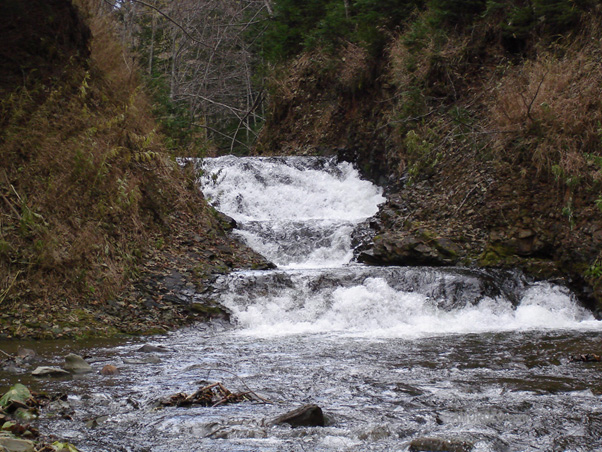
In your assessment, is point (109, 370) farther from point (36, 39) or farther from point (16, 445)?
point (36, 39)

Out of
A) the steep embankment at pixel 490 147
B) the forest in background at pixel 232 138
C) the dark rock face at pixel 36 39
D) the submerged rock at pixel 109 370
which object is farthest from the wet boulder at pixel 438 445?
the dark rock face at pixel 36 39

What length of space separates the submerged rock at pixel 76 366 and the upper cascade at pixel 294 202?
7.69m

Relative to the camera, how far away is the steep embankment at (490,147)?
35.0 ft

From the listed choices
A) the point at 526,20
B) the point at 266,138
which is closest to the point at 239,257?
the point at 526,20

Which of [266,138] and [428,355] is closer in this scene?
[428,355]

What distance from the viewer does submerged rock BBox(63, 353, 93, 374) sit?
5625mm

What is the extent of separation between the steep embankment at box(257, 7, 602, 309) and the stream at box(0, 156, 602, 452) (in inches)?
37.5

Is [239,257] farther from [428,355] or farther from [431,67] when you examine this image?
[431,67]

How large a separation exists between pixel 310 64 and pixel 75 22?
48.1 ft

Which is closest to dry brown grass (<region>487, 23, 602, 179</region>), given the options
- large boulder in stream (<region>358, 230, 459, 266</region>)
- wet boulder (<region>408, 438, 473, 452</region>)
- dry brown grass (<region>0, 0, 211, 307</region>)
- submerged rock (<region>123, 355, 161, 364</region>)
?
large boulder in stream (<region>358, 230, 459, 266</region>)

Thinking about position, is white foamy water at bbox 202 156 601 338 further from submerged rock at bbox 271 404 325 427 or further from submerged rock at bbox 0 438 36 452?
submerged rock at bbox 0 438 36 452

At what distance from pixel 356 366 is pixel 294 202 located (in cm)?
1125

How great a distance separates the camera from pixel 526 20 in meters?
14.3

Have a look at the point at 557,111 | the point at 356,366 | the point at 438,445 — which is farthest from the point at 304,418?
the point at 557,111
